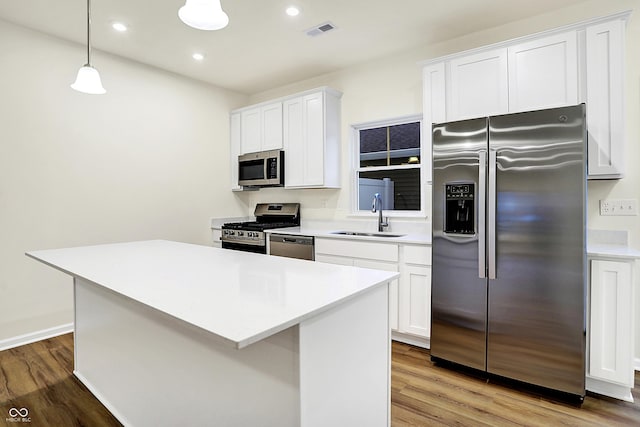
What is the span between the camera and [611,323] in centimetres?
215

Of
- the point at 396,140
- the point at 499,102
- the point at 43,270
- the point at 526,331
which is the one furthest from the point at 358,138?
the point at 43,270

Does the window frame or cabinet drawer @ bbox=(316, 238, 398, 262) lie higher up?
the window frame

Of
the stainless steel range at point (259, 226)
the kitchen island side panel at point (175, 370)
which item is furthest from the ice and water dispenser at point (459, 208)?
the stainless steel range at point (259, 226)

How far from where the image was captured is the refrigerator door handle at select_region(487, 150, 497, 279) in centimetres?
235

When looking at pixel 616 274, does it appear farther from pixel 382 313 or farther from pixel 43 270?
pixel 43 270

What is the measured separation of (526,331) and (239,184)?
3.60m

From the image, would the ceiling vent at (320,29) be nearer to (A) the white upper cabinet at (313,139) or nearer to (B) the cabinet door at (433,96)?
(A) the white upper cabinet at (313,139)

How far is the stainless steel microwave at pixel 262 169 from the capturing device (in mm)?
4203

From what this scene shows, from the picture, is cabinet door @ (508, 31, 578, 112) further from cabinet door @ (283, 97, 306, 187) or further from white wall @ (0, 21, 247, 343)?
white wall @ (0, 21, 247, 343)

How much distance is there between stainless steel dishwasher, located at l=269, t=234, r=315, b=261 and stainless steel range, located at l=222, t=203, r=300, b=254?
15 cm

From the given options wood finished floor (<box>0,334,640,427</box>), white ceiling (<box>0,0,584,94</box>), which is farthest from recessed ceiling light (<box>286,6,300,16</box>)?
wood finished floor (<box>0,334,640,427</box>)

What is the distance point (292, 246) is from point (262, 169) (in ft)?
3.96

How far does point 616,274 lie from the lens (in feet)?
7.04

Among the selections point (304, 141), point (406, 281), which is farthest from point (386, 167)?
point (406, 281)
